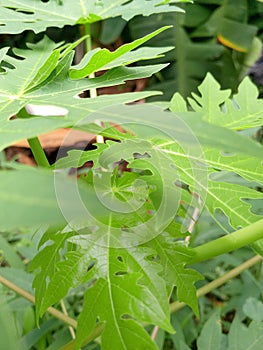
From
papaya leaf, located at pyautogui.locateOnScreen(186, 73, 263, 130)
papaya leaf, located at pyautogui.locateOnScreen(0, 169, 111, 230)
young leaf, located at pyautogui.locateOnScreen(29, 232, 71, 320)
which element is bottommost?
young leaf, located at pyautogui.locateOnScreen(29, 232, 71, 320)

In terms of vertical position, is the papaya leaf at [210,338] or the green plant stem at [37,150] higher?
the green plant stem at [37,150]

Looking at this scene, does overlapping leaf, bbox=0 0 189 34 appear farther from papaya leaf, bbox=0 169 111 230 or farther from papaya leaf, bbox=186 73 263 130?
papaya leaf, bbox=0 169 111 230

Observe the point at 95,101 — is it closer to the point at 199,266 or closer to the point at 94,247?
the point at 94,247

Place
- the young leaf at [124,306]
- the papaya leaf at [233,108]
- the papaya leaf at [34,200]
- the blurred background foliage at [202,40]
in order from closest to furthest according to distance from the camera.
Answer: the papaya leaf at [34,200]
the young leaf at [124,306]
the papaya leaf at [233,108]
the blurred background foliage at [202,40]

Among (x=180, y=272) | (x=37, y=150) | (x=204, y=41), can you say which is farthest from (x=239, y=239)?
(x=204, y=41)

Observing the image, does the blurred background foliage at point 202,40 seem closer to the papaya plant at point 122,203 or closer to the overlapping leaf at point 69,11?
the overlapping leaf at point 69,11

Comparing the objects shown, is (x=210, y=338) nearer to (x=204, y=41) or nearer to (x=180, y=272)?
(x=180, y=272)

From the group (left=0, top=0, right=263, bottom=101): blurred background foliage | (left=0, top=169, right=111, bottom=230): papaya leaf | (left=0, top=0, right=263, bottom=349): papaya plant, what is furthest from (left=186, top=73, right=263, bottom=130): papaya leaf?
(left=0, top=0, right=263, bottom=101): blurred background foliage

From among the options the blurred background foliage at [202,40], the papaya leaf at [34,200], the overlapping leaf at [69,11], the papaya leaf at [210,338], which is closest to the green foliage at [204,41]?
the blurred background foliage at [202,40]
